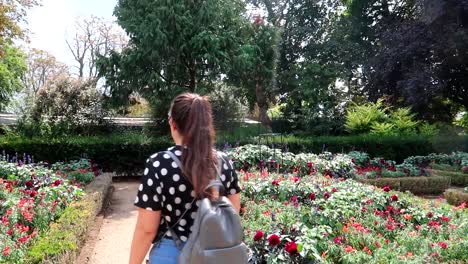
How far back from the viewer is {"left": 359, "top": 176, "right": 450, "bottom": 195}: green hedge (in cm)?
859

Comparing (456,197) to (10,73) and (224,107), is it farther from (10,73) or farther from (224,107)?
(10,73)

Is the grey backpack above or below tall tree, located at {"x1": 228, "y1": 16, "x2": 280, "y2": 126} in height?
below

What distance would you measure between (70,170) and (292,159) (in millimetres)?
4439

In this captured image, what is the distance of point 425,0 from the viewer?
15195mm

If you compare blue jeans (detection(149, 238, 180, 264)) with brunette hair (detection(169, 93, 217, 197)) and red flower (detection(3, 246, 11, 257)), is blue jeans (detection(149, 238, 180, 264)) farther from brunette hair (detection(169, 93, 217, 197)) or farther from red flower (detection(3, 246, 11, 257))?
red flower (detection(3, 246, 11, 257))

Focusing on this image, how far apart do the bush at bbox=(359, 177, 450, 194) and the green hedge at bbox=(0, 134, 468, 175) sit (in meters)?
2.65

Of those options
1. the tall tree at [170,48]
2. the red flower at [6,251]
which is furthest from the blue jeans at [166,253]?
the tall tree at [170,48]

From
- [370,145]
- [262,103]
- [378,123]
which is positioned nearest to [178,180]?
[370,145]

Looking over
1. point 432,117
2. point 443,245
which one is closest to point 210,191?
point 443,245

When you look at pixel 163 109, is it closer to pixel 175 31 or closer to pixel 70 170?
pixel 175 31

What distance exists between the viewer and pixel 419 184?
8734 mm

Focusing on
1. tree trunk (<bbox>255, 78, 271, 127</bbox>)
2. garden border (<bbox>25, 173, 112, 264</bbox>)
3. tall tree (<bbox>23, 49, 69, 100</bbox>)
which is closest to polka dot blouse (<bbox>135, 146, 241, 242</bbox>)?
garden border (<bbox>25, 173, 112, 264</bbox>)

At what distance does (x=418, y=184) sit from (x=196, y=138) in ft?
26.2

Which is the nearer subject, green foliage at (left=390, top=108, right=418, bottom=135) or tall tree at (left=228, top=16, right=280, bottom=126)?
green foliage at (left=390, top=108, right=418, bottom=135)
